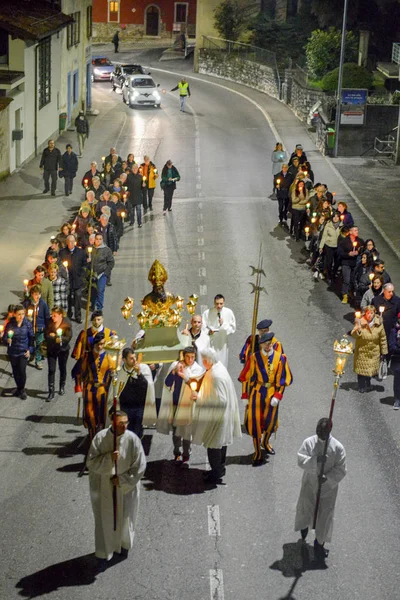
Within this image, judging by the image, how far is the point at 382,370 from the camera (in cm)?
1931

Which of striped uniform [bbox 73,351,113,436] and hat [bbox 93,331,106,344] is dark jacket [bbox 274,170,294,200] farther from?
striped uniform [bbox 73,351,113,436]

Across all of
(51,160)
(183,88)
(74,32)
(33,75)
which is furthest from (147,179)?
(74,32)

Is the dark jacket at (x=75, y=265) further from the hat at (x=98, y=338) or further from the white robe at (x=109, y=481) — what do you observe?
the white robe at (x=109, y=481)

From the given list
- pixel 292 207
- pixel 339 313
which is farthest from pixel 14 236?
pixel 339 313

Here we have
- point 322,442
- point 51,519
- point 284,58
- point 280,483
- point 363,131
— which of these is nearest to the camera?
point 322,442

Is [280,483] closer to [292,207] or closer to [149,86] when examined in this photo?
[292,207]

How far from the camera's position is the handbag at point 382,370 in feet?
63.1

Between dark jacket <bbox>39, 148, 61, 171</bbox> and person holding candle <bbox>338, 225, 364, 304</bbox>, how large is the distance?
11707 mm

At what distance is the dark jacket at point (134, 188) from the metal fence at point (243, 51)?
26945mm

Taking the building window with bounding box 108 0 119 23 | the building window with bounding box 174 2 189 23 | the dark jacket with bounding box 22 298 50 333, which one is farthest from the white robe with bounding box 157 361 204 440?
the building window with bounding box 108 0 119 23

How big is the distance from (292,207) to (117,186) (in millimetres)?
4290

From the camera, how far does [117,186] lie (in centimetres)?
2806

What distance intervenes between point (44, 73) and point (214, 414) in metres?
28.5

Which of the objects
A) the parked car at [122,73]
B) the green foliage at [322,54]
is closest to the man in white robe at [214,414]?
the green foliage at [322,54]
